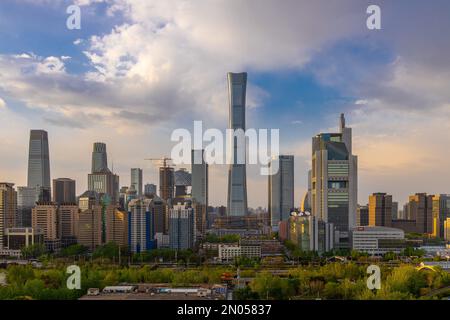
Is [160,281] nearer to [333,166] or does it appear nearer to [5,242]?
[5,242]

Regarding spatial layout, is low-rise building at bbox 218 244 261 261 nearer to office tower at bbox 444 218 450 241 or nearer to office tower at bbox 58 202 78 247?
office tower at bbox 58 202 78 247

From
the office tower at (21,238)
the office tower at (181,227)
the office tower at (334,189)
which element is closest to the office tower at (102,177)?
the office tower at (181,227)

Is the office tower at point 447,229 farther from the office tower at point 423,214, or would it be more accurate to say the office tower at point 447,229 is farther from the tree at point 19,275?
the tree at point 19,275

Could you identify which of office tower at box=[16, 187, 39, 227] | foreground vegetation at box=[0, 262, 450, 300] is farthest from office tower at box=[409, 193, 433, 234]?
office tower at box=[16, 187, 39, 227]

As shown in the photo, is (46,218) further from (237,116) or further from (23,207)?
(237,116)

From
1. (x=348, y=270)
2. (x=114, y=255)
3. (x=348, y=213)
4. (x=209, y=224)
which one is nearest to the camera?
(x=348, y=270)
